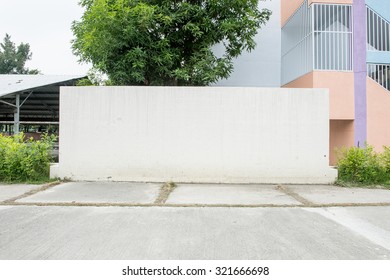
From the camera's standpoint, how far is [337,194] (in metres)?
6.23

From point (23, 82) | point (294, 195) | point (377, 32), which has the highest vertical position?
point (377, 32)

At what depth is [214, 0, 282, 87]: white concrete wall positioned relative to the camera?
13.3 metres

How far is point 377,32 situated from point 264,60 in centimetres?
448

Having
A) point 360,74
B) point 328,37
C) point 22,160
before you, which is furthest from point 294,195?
point 328,37

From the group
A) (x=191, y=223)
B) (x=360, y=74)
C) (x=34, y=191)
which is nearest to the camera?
(x=191, y=223)

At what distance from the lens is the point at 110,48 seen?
813cm

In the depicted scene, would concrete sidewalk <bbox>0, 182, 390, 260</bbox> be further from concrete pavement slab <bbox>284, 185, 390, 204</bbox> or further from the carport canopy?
the carport canopy

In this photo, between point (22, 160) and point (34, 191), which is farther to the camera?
point (22, 160)

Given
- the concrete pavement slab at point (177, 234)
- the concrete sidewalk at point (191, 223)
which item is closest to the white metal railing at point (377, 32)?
the concrete sidewalk at point (191, 223)

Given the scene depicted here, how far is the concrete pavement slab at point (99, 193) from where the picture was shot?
18.0ft

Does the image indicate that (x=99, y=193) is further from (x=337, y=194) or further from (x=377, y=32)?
(x=377, y=32)

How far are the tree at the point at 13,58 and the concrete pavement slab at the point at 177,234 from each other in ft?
134

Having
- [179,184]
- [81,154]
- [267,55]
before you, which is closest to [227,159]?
[179,184]
